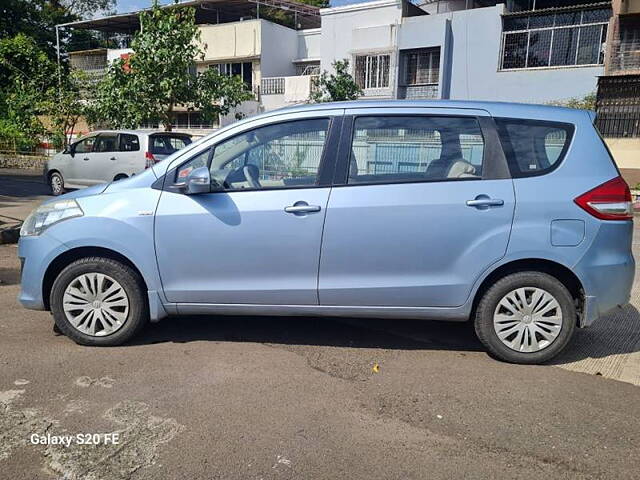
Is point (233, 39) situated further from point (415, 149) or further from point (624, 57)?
point (415, 149)

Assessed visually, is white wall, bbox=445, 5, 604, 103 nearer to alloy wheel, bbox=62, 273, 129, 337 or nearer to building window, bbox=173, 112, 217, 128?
building window, bbox=173, 112, 217, 128

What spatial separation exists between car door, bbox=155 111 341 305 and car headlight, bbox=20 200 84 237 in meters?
0.70

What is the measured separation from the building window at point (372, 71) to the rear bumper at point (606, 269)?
2346cm

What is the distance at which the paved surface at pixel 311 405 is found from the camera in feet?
9.13

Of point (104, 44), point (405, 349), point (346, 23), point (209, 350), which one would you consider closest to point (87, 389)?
point (209, 350)

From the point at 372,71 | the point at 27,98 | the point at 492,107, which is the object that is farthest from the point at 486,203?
the point at 27,98

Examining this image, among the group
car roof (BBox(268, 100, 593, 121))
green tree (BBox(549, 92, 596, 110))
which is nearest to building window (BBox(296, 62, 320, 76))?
green tree (BBox(549, 92, 596, 110))

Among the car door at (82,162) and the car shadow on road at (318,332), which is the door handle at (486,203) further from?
the car door at (82,162)

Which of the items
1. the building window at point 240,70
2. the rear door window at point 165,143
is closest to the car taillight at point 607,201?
the rear door window at point 165,143

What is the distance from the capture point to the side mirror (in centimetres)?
393

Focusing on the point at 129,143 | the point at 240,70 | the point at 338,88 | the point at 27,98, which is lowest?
the point at 129,143

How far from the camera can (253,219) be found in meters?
3.97

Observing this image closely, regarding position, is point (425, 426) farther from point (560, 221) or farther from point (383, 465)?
point (560, 221)

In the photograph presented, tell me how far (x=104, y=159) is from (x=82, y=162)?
103 cm
